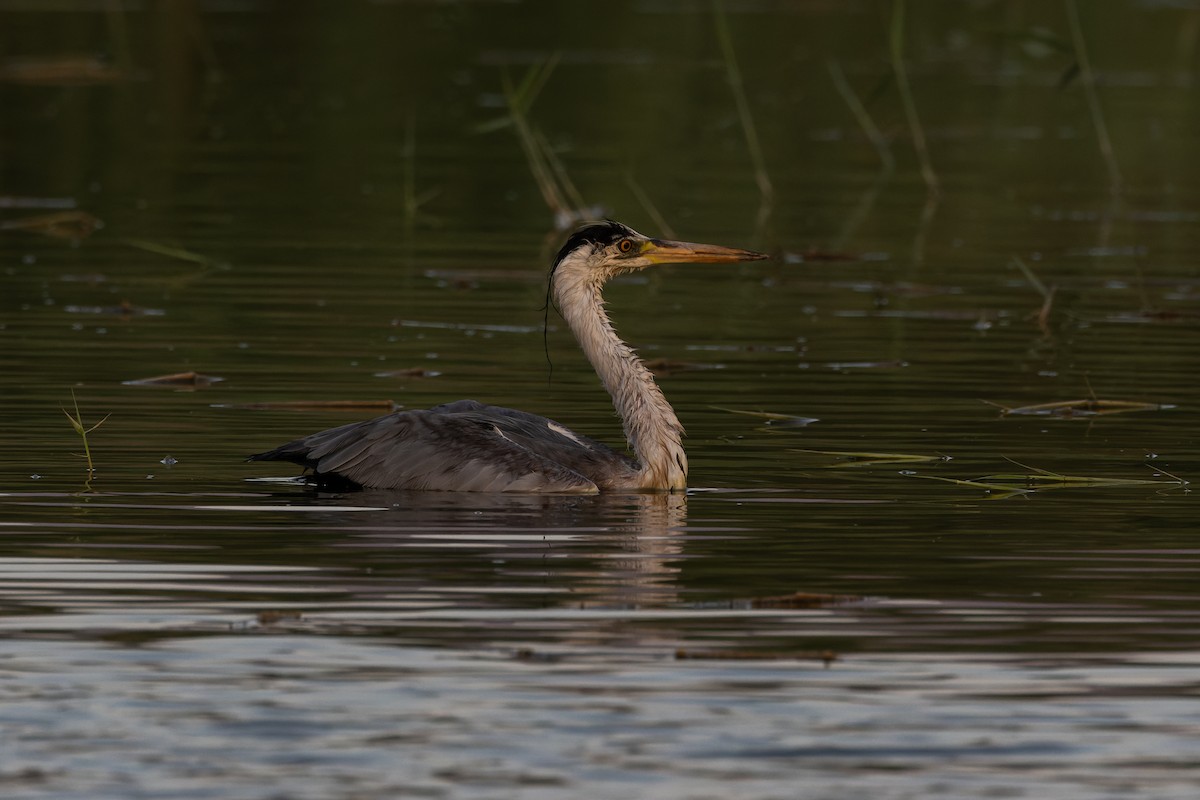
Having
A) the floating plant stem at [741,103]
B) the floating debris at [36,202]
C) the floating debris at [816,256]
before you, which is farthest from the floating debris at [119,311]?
the floating debris at [36,202]

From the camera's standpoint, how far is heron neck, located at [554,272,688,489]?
12.4 meters

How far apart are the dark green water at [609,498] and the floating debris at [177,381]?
0.42 ft

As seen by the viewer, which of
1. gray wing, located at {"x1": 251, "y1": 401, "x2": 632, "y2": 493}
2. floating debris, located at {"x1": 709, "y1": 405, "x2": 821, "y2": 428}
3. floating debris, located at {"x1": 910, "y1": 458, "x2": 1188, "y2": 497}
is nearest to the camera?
gray wing, located at {"x1": 251, "y1": 401, "x2": 632, "y2": 493}

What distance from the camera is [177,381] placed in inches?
606

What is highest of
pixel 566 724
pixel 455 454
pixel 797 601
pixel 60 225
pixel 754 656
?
pixel 60 225

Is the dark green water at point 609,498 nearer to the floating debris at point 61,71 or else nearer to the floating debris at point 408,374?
the floating debris at point 408,374

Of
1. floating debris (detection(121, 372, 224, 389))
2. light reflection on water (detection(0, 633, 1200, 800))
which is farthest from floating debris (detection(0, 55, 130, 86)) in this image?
light reflection on water (detection(0, 633, 1200, 800))

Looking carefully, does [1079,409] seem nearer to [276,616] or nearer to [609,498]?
[609,498]

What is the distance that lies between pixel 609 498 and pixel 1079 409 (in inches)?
150

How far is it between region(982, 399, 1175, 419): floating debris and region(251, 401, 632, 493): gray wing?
328 cm

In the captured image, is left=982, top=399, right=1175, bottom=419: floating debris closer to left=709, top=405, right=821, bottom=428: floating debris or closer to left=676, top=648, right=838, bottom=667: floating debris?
left=709, top=405, right=821, bottom=428: floating debris

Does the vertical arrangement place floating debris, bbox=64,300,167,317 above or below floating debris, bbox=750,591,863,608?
above

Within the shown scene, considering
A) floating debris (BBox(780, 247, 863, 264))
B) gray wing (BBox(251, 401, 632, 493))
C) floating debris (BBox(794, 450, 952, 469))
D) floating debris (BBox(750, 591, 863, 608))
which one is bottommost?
floating debris (BBox(750, 591, 863, 608))

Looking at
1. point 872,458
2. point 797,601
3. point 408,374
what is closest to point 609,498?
point 872,458
